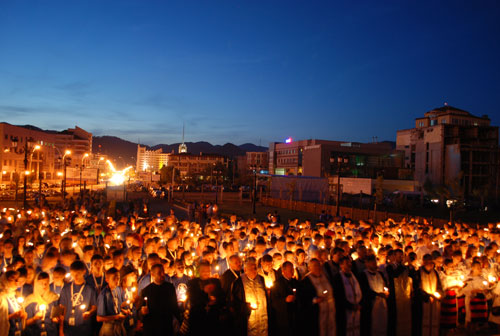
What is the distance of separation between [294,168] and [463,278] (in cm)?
9758

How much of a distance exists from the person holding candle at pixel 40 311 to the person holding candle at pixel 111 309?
612 mm

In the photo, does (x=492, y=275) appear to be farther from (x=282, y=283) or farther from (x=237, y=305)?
(x=237, y=305)

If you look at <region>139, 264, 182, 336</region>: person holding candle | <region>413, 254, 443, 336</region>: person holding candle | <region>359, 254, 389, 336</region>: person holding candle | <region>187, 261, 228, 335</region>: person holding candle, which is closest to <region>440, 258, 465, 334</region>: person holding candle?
<region>413, 254, 443, 336</region>: person holding candle

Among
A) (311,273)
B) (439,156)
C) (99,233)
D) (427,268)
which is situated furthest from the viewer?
(439,156)

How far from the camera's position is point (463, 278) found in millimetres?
7211

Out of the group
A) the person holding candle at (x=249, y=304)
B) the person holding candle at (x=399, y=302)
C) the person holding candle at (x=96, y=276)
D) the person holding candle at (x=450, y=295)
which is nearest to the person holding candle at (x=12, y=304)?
the person holding candle at (x=96, y=276)

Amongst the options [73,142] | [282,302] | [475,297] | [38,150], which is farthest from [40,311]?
[73,142]

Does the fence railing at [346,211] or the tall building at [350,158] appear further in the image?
the tall building at [350,158]

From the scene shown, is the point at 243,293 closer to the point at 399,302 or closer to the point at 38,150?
the point at 399,302

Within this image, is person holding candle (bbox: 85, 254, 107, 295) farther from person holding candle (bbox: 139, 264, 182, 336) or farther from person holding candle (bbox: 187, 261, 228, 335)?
person holding candle (bbox: 187, 261, 228, 335)

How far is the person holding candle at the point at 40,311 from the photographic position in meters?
5.12

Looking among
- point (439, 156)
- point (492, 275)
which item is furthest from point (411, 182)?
point (492, 275)

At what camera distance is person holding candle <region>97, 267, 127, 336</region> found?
5082mm

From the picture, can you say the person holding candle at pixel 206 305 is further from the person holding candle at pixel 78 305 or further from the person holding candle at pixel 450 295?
the person holding candle at pixel 450 295
